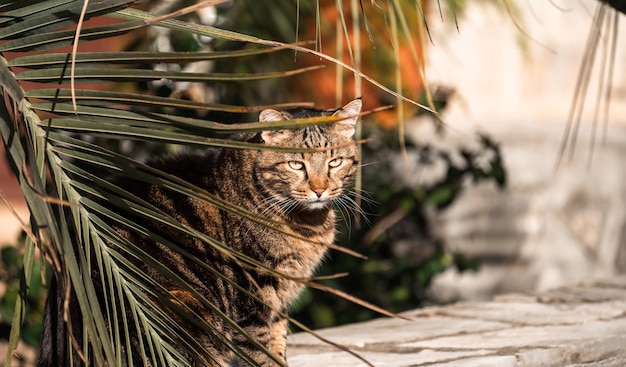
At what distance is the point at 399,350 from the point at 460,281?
2.93 m

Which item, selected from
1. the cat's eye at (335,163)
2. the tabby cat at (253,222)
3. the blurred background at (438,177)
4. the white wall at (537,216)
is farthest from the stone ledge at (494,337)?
the white wall at (537,216)

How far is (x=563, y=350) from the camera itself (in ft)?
8.51

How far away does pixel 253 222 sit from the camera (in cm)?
224

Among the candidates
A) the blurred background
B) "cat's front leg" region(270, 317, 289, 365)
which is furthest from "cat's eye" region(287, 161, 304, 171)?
"cat's front leg" region(270, 317, 289, 365)

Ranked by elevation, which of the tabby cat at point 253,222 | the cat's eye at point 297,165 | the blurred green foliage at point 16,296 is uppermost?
the cat's eye at point 297,165

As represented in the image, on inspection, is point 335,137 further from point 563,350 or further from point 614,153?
point 614,153

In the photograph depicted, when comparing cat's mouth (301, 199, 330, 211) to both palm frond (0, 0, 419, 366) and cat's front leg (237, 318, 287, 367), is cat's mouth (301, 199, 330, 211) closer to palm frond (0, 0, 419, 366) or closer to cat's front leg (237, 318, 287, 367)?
cat's front leg (237, 318, 287, 367)

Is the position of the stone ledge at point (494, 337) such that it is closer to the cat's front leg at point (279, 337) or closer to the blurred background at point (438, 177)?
the cat's front leg at point (279, 337)

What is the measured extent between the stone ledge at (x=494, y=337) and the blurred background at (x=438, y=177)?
1.34ft

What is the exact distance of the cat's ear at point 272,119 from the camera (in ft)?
8.27

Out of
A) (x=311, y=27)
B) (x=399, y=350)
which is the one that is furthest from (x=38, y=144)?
(x=311, y=27)

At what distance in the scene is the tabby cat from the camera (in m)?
2.21

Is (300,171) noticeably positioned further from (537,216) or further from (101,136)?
(537,216)

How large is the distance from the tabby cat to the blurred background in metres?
0.25
